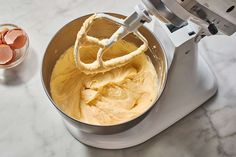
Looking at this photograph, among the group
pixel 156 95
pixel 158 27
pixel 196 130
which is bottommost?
pixel 196 130

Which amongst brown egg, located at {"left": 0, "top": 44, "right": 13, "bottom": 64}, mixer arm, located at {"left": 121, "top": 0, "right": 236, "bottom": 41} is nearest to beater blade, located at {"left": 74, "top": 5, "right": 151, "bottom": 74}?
mixer arm, located at {"left": 121, "top": 0, "right": 236, "bottom": 41}

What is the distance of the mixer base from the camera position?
0.76 meters

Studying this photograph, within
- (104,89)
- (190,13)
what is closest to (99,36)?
(104,89)

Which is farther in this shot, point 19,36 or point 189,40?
point 19,36

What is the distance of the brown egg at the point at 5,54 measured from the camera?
33.0 inches

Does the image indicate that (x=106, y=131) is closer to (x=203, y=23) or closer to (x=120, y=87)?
(x=120, y=87)

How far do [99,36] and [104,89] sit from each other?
133mm

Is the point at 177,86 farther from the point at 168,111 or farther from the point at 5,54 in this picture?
the point at 5,54

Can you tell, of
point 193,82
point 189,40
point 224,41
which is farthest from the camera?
point 224,41

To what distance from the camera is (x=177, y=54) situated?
703 millimetres

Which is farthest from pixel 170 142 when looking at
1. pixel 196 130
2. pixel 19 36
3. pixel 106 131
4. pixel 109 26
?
pixel 19 36

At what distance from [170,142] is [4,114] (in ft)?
1.18

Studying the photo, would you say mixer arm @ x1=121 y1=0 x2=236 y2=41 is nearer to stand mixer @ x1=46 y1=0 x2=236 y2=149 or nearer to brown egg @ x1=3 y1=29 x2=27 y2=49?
stand mixer @ x1=46 y1=0 x2=236 y2=149

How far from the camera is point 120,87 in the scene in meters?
0.77
